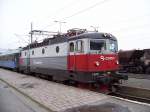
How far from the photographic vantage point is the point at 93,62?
14242 millimetres

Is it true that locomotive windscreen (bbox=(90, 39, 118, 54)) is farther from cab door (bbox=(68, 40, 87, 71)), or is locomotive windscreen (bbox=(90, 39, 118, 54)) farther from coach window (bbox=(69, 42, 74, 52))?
coach window (bbox=(69, 42, 74, 52))

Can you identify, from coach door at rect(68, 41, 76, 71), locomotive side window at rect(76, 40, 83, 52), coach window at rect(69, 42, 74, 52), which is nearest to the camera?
locomotive side window at rect(76, 40, 83, 52)

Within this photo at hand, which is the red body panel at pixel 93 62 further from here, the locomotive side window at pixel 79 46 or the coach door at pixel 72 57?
the locomotive side window at pixel 79 46

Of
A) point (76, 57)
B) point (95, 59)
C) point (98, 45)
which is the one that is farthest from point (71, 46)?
point (95, 59)

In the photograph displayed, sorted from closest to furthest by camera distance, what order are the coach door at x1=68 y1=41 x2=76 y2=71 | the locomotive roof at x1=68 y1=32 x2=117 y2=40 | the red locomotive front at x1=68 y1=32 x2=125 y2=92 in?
the red locomotive front at x1=68 y1=32 x2=125 y2=92 < the locomotive roof at x1=68 y1=32 x2=117 y2=40 < the coach door at x1=68 y1=41 x2=76 y2=71

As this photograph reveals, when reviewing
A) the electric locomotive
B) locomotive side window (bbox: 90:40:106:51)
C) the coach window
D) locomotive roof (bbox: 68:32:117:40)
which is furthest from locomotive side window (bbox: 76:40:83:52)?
the coach window

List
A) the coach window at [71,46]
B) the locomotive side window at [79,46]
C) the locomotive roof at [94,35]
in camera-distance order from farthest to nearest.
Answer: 1. the coach window at [71,46]
2. the locomotive side window at [79,46]
3. the locomotive roof at [94,35]

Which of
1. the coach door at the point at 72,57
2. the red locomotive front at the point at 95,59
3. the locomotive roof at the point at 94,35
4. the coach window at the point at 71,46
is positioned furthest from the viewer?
the coach window at the point at 71,46

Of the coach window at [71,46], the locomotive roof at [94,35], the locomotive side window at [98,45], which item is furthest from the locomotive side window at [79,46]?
the coach window at [71,46]

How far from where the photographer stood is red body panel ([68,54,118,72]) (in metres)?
14.2

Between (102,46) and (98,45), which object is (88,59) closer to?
(98,45)

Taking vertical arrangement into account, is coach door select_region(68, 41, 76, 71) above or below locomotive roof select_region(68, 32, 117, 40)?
below

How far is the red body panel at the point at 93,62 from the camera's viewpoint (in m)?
14.2

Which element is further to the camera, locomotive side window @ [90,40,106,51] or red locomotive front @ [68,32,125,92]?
locomotive side window @ [90,40,106,51]
